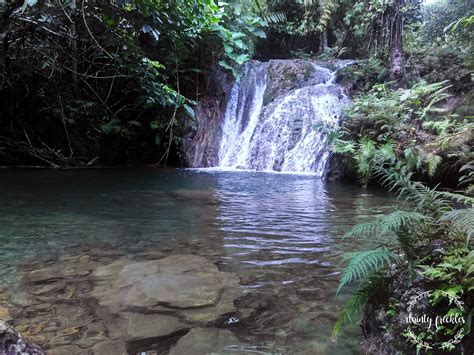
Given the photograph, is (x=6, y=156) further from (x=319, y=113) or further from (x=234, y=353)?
(x=234, y=353)

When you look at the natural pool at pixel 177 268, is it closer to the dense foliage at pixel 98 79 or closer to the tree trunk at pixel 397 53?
the dense foliage at pixel 98 79

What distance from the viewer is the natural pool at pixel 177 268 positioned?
2.11 meters

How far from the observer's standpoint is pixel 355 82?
11.8 metres

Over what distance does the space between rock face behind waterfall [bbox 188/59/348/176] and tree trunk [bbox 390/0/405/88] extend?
5.38 ft

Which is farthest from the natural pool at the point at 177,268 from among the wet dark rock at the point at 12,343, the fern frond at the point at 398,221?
the fern frond at the point at 398,221

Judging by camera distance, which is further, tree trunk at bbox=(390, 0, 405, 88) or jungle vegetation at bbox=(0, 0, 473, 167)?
tree trunk at bbox=(390, 0, 405, 88)

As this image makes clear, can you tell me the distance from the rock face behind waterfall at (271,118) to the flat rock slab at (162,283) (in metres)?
6.69

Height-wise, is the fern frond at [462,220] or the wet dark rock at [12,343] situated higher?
the fern frond at [462,220]

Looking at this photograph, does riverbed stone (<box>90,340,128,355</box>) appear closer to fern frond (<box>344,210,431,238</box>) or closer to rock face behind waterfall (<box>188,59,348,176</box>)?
fern frond (<box>344,210,431,238</box>)

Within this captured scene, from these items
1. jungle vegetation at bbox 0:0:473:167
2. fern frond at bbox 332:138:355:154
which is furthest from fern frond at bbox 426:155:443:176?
jungle vegetation at bbox 0:0:473:167

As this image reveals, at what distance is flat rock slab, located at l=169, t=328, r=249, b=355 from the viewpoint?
1.95m

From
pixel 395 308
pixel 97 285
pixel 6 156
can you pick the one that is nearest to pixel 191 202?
pixel 97 285

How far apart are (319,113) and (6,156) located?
29.6ft

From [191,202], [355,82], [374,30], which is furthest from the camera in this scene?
[355,82]
